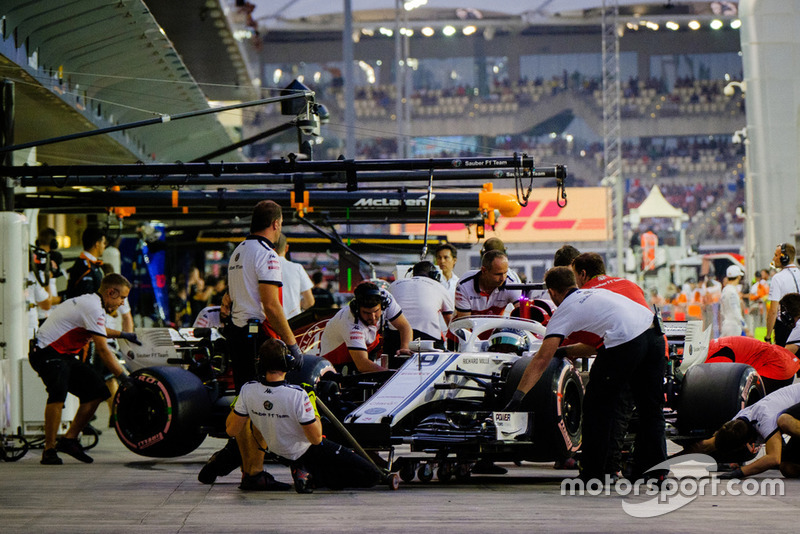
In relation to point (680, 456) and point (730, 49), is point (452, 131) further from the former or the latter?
point (680, 456)

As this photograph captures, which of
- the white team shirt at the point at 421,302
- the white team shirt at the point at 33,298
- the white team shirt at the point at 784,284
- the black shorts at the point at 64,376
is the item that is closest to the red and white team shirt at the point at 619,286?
the white team shirt at the point at 421,302

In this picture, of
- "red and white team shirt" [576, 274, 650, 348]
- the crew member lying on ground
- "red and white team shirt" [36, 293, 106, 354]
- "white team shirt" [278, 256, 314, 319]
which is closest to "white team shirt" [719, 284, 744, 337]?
"white team shirt" [278, 256, 314, 319]

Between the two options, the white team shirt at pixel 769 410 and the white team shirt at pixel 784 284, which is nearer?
the white team shirt at pixel 769 410

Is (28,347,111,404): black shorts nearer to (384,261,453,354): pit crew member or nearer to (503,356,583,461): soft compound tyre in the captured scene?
(384,261,453,354): pit crew member

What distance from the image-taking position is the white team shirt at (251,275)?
834 cm

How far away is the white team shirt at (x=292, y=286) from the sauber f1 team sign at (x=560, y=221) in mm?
26342

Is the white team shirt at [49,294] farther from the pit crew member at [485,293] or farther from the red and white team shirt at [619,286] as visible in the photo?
the red and white team shirt at [619,286]

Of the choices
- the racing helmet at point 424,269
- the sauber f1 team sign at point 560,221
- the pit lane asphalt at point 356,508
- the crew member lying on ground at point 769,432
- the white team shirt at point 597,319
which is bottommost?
the pit lane asphalt at point 356,508

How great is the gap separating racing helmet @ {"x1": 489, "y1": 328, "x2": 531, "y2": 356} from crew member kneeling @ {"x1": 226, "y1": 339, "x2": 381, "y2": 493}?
1640 millimetres

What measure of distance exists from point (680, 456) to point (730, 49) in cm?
5776

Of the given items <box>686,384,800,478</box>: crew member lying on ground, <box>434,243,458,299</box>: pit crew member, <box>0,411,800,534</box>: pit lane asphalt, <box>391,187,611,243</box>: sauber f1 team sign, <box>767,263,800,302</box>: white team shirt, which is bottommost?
<box>0,411,800,534</box>: pit lane asphalt

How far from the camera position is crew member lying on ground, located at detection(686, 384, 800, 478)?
8344 mm

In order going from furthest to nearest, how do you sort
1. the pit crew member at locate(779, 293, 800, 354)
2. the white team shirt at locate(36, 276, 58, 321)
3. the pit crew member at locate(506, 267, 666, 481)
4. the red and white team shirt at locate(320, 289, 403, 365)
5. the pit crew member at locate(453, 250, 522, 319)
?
the white team shirt at locate(36, 276, 58, 321) → the pit crew member at locate(779, 293, 800, 354) → the pit crew member at locate(453, 250, 522, 319) → the red and white team shirt at locate(320, 289, 403, 365) → the pit crew member at locate(506, 267, 666, 481)

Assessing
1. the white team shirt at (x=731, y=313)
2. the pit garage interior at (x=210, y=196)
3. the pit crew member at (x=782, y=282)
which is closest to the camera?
the pit garage interior at (x=210, y=196)
